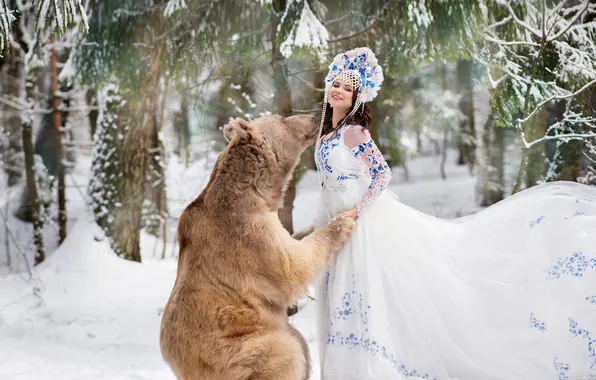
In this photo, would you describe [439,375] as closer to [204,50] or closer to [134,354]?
[134,354]

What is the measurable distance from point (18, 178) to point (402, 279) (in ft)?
31.7

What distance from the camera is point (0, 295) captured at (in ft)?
23.0

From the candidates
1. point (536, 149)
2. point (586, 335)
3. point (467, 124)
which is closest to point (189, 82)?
point (536, 149)

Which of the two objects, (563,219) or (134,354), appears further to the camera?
(134,354)

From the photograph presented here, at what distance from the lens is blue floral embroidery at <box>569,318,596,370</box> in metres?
3.20

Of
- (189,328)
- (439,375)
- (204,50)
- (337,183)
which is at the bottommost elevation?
(439,375)

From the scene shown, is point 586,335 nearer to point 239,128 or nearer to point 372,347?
point 372,347

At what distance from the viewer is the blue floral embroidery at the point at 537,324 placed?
329cm

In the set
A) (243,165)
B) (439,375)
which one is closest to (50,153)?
(243,165)

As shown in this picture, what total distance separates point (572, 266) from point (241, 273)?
1811 millimetres

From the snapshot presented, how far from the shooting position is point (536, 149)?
7.76 m

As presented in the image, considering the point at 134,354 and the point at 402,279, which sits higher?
the point at 402,279

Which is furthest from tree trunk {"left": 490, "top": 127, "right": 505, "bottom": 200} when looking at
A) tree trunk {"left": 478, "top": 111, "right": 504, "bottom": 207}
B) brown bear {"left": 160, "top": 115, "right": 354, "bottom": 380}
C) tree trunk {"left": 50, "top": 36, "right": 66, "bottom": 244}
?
brown bear {"left": 160, "top": 115, "right": 354, "bottom": 380}

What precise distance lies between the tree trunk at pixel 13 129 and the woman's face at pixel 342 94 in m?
8.82
